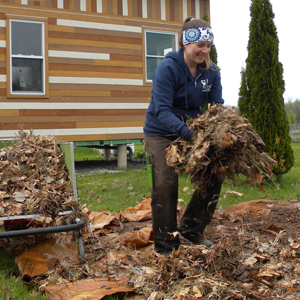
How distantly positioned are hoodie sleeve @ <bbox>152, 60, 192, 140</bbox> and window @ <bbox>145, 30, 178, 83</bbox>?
707 centimetres

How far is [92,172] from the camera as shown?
992 centimetres

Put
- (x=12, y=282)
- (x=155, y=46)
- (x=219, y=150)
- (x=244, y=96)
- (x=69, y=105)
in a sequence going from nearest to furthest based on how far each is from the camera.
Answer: (x=219, y=150), (x=12, y=282), (x=244, y=96), (x=69, y=105), (x=155, y=46)

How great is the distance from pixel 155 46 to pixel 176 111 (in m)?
7.49

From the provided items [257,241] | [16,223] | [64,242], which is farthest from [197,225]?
[16,223]

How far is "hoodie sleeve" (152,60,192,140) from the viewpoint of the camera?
3113 mm

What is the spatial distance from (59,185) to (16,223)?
537 mm

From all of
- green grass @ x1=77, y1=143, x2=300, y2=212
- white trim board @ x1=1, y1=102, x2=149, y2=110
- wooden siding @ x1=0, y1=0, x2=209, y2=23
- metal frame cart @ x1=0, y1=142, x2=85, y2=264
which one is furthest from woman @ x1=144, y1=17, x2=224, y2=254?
wooden siding @ x1=0, y1=0, x2=209, y2=23

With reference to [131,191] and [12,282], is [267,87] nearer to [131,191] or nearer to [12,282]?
[131,191]

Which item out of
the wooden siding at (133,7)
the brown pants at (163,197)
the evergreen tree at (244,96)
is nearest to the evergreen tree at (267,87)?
the evergreen tree at (244,96)

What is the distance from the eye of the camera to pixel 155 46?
10.5 metres

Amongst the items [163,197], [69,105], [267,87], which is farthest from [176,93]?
[69,105]

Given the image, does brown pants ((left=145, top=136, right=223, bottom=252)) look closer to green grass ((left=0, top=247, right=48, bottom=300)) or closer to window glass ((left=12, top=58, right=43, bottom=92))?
green grass ((left=0, top=247, right=48, bottom=300))

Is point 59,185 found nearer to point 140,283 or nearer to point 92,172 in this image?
point 140,283

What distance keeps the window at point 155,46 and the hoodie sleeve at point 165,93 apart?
7.07 m
